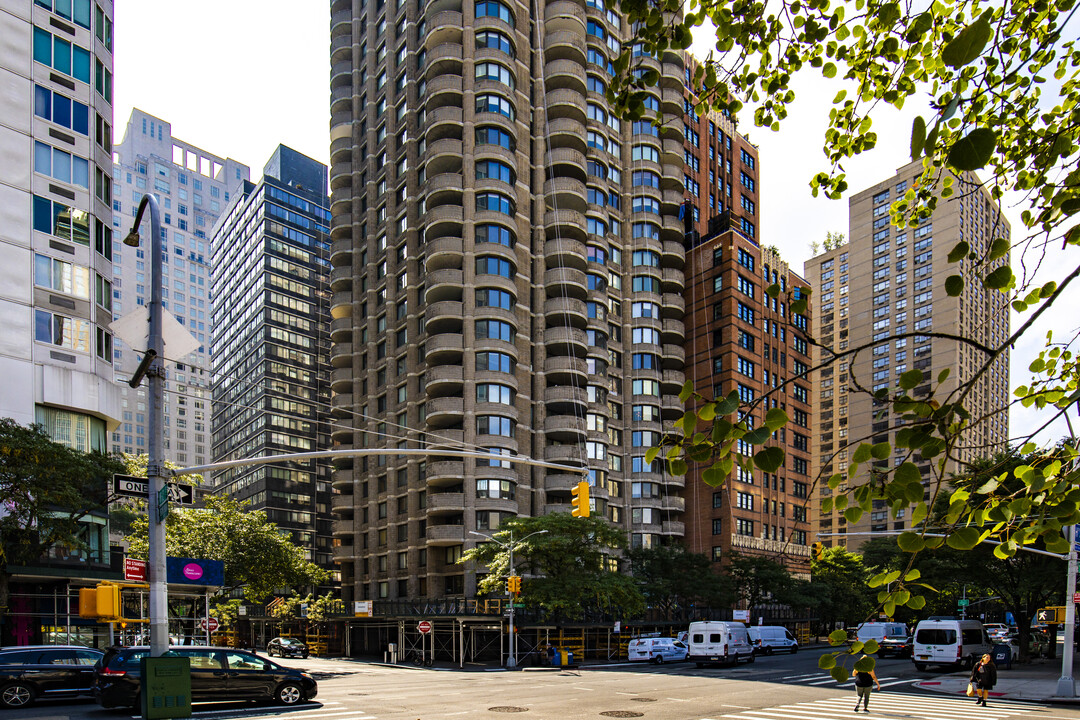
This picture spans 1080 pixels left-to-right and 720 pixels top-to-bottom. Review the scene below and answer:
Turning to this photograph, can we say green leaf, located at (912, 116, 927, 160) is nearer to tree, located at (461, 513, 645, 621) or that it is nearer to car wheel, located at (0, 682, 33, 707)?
car wheel, located at (0, 682, 33, 707)

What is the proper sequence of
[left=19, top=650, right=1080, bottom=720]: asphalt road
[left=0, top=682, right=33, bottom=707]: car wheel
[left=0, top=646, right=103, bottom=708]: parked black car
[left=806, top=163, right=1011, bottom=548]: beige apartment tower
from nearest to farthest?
[left=19, top=650, right=1080, bottom=720]: asphalt road → [left=0, top=682, right=33, bottom=707]: car wheel → [left=0, top=646, right=103, bottom=708]: parked black car → [left=806, top=163, right=1011, bottom=548]: beige apartment tower

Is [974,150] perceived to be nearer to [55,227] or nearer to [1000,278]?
[1000,278]

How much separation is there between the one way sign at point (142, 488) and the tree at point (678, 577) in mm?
50903

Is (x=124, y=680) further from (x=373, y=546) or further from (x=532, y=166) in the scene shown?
(x=532, y=166)

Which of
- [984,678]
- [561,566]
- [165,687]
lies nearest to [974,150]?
[165,687]

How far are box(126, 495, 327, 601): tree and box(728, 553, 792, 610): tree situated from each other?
3740 centimetres

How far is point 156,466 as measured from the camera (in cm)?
1365

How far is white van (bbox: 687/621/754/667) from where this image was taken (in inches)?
1651

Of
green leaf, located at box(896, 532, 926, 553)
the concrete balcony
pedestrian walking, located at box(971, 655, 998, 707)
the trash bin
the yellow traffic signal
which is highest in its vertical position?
green leaf, located at box(896, 532, 926, 553)

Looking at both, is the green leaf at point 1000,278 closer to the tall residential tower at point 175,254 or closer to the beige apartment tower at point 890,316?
the beige apartment tower at point 890,316

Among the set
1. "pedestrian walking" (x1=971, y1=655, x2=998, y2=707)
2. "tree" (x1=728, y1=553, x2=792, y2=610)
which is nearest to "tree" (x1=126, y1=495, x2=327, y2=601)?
"tree" (x1=728, y1=553, x2=792, y2=610)

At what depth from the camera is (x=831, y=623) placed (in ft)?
261

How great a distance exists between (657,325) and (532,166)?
19956mm

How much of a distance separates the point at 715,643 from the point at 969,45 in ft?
140
